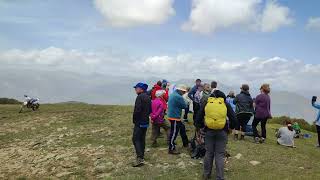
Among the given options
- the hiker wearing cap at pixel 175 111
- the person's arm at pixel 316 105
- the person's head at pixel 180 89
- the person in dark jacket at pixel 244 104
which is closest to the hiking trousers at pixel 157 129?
the hiker wearing cap at pixel 175 111

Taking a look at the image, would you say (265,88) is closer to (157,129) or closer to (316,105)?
(316,105)

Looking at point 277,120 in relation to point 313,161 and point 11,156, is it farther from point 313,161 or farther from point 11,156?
point 11,156

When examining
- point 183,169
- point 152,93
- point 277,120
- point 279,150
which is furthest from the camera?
point 277,120

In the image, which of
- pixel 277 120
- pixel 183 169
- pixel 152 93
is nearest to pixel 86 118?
pixel 152 93

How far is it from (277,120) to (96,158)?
2646cm

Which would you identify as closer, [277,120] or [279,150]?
[279,150]

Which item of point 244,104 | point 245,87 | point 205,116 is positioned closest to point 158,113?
point 244,104

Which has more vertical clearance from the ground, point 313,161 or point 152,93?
point 152,93

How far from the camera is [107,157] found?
18500 millimetres

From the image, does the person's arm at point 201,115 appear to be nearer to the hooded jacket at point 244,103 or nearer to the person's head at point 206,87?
the person's head at point 206,87

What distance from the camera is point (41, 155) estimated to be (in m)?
19.7

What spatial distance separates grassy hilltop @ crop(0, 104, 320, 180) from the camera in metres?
16.5

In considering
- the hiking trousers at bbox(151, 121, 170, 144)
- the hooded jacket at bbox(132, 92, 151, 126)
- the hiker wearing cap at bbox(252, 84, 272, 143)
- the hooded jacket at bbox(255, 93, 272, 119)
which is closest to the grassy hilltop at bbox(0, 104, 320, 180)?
the hiking trousers at bbox(151, 121, 170, 144)

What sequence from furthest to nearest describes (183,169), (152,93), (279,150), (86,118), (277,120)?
(277,120), (86,118), (152,93), (279,150), (183,169)
